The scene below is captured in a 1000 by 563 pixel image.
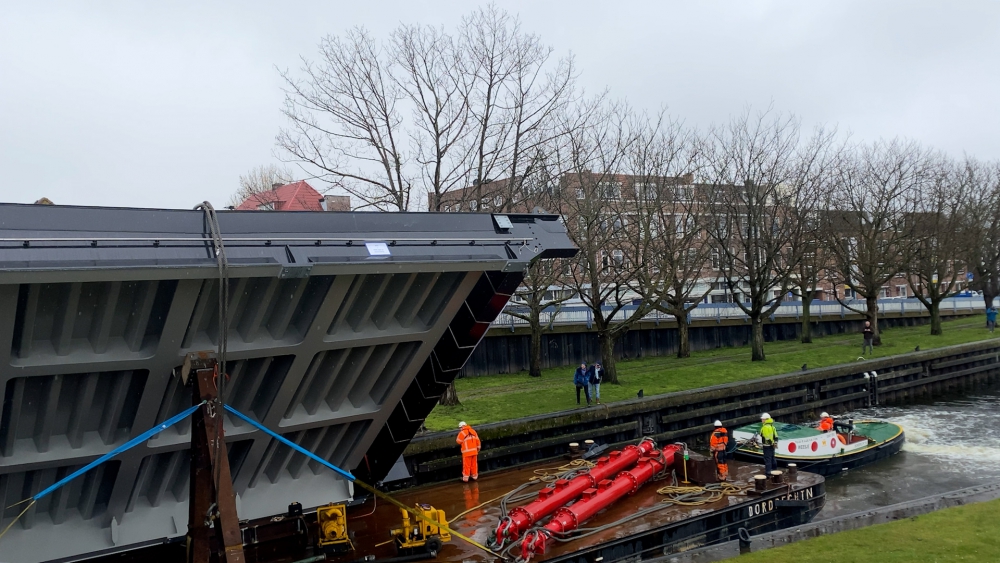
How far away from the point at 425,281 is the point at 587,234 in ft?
42.2

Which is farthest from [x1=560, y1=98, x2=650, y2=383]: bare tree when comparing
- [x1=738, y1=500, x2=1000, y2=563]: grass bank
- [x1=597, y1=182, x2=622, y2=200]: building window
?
[x1=738, y1=500, x2=1000, y2=563]: grass bank

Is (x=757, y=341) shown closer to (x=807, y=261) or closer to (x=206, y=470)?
(x=807, y=261)

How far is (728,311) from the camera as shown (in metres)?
35.4

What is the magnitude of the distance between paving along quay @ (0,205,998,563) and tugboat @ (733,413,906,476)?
5.72m

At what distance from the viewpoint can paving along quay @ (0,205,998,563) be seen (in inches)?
219

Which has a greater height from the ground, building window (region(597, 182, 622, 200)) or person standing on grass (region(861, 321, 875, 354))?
building window (region(597, 182, 622, 200))

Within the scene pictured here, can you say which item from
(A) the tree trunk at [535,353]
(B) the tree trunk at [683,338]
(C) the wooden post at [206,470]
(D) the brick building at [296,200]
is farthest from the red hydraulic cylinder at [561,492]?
(B) the tree trunk at [683,338]

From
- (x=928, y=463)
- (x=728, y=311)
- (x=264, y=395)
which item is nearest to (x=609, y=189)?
(x=928, y=463)

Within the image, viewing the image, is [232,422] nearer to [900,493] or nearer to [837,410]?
[900,493]

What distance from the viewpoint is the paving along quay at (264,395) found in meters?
5.55

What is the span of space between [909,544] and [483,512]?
18.6 ft

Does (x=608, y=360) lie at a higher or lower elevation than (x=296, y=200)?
lower

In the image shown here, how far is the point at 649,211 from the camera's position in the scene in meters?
21.4

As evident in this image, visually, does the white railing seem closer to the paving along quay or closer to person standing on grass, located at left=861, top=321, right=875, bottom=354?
person standing on grass, located at left=861, top=321, right=875, bottom=354
